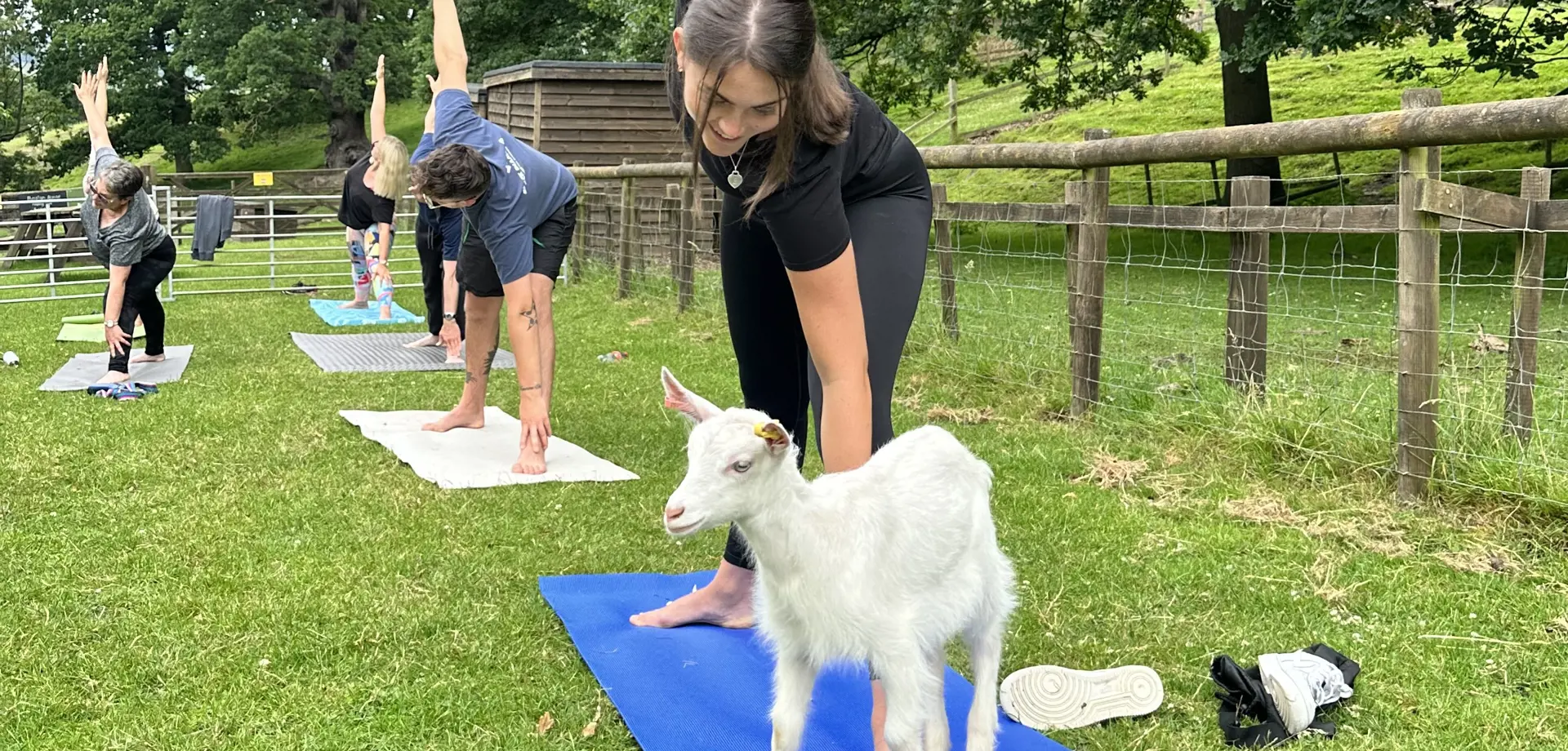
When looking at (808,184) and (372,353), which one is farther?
(372,353)

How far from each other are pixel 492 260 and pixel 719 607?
287 centimetres

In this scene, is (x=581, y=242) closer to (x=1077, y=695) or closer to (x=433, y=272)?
(x=433, y=272)

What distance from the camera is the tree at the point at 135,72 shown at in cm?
3950

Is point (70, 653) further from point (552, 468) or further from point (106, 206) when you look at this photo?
point (106, 206)

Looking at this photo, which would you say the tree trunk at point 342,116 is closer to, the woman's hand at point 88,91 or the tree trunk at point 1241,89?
the tree trunk at point 1241,89

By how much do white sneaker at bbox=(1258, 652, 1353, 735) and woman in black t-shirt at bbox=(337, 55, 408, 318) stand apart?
317 inches

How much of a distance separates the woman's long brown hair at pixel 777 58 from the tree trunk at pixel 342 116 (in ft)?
124

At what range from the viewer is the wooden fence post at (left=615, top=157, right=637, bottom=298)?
505 inches

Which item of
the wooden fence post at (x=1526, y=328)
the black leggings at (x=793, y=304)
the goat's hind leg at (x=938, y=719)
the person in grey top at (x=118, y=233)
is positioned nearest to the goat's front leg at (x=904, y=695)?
the goat's hind leg at (x=938, y=719)

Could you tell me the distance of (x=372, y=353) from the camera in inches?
371

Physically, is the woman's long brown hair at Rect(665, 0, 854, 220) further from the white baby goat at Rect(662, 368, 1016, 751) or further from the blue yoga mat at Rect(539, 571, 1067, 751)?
the blue yoga mat at Rect(539, 571, 1067, 751)

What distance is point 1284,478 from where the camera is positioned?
17.2 feet

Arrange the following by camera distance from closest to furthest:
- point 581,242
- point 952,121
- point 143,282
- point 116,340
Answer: point 116,340
point 143,282
point 581,242
point 952,121

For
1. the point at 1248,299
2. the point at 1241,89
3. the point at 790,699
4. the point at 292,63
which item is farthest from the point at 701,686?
the point at 292,63
